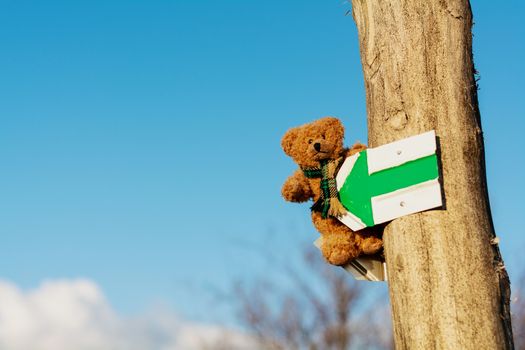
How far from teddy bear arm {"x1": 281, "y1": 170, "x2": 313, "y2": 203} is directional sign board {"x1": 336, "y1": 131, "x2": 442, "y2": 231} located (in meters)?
0.23

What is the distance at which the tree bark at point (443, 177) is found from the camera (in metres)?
2.44

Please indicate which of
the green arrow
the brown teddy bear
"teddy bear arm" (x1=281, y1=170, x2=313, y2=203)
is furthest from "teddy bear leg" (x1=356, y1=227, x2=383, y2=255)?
"teddy bear arm" (x1=281, y1=170, x2=313, y2=203)

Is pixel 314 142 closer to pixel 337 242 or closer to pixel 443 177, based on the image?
pixel 337 242

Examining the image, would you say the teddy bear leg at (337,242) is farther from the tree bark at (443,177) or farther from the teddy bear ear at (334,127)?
the teddy bear ear at (334,127)

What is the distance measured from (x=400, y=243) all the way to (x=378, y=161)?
324 millimetres

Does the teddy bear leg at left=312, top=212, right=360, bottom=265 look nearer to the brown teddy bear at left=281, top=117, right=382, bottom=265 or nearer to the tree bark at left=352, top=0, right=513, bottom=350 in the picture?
the brown teddy bear at left=281, top=117, right=382, bottom=265

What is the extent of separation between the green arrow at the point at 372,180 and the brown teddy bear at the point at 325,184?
0.07 metres

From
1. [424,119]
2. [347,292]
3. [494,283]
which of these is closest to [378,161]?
[424,119]

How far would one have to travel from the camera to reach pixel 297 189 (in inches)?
121

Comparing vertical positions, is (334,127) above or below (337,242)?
above

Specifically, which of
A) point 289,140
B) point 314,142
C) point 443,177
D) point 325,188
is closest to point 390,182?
point 443,177

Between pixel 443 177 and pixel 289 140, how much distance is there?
0.76m

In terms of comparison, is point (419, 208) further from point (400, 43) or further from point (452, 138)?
point (400, 43)

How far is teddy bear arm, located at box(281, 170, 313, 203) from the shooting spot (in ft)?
10.0
